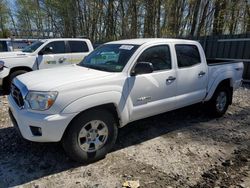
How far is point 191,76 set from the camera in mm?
4586

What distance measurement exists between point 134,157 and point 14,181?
5.53ft

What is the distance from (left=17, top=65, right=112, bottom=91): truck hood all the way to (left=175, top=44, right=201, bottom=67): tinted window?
5.27 feet

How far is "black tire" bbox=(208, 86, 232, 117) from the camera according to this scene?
532 centimetres

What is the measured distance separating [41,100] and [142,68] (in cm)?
152

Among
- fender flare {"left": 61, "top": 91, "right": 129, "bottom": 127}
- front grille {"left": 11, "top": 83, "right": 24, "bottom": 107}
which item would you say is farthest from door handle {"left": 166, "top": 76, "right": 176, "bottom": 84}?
front grille {"left": 11, "top": 83, "right": 24, "bottom": 107}

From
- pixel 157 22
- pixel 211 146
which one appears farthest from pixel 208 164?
pixel 157 22

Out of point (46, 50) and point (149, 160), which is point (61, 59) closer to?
point (46, 50)

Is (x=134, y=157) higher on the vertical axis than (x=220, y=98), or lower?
lower

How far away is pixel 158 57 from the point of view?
418cm

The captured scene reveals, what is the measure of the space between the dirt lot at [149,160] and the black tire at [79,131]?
0.45 feet

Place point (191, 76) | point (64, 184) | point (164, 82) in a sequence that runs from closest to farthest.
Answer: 1. point (64, 184)
2. point (164, 82)
3. point (191, 76)

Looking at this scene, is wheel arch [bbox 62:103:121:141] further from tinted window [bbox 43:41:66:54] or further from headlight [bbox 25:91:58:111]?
tinted window [bbox 43:41:66:54]

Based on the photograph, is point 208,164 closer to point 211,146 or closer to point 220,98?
point 211,146

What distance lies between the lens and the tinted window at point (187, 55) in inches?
177
